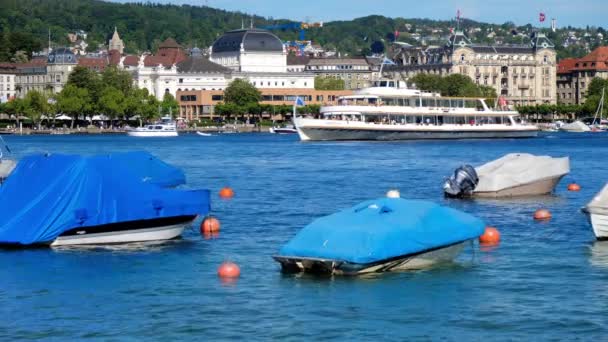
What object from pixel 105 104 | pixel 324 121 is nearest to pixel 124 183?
pixel 324 121

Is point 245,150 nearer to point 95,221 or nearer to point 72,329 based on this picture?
point 95,221

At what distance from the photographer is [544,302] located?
1138 inches

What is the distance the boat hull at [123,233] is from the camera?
3575 centimetres

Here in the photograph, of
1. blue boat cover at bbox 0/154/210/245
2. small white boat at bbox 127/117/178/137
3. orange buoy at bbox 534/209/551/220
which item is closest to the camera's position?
blue boat cover at bbox 0/154/210/245

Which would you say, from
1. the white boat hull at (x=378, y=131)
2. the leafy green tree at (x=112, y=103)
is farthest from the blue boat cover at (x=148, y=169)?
the leafy green tree at (x=112, y=103)

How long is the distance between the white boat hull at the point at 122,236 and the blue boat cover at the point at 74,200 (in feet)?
1.53

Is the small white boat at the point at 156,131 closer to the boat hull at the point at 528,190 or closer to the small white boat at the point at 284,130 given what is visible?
the small white boat at the point at 284,130

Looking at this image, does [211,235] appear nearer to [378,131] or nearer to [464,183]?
[464,183]

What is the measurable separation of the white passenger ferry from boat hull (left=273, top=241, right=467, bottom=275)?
308 ft

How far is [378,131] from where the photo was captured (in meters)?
126

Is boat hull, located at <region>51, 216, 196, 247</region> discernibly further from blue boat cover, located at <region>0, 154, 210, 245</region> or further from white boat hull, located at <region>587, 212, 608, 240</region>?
white boat hull, located at <region>587, 212, 608, 240</region>

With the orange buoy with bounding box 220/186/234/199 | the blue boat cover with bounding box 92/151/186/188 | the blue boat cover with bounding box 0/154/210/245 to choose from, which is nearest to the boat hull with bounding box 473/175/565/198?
the orange buoy with bounding box 220/186/234/199

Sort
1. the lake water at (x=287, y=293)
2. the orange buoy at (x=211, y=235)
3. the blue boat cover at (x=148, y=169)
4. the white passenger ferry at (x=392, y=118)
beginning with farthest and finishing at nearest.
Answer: the white passenger ferry at (x=392, y=118)
the orange buoy at (x=211, y=235)
the blue boat cover at (x=148, y=169)
the lake water at (x=287, y=293)

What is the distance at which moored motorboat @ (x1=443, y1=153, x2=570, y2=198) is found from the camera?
2077 inches
